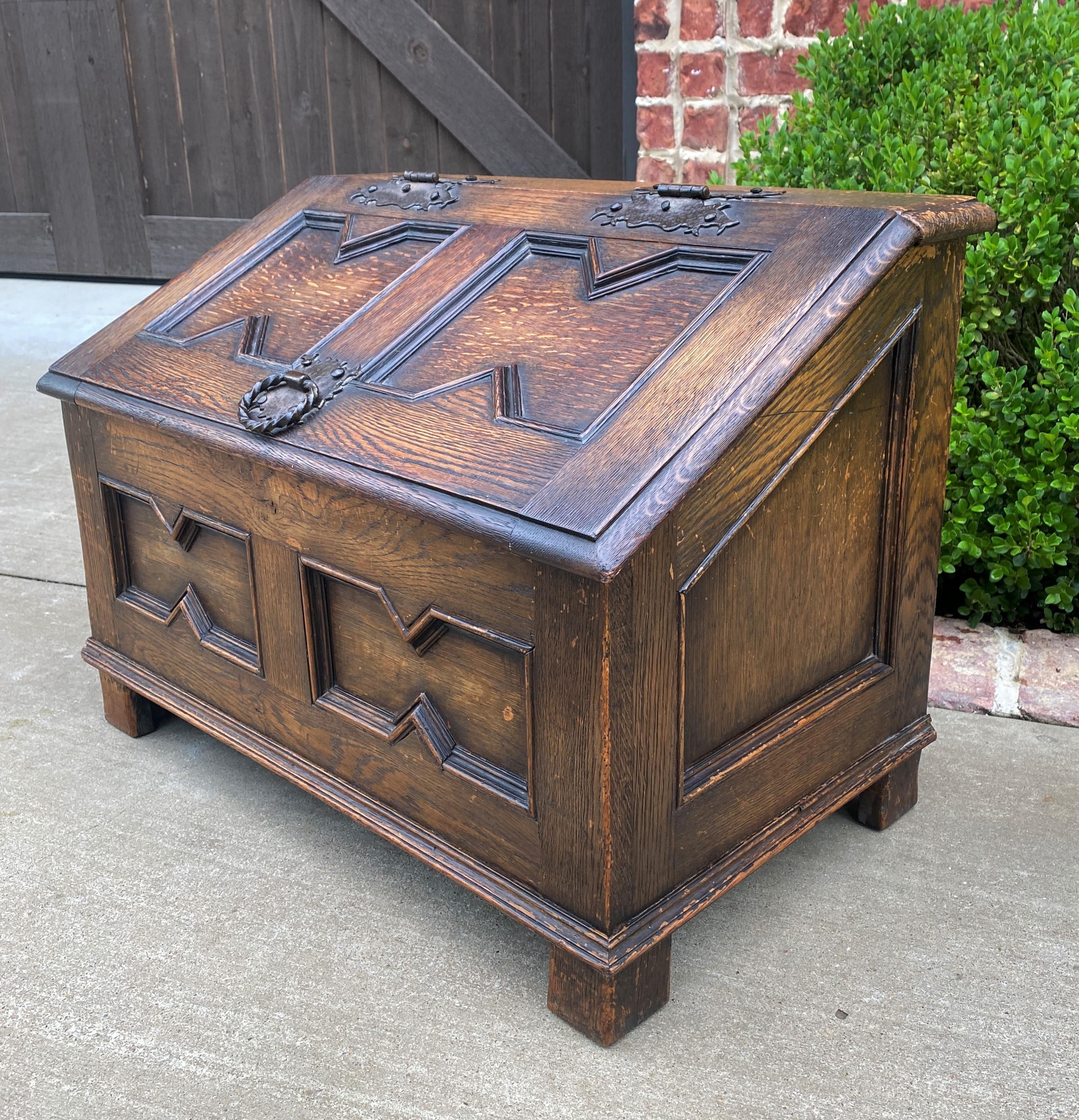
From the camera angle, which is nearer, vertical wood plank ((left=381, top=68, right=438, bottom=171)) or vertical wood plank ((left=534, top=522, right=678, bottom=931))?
vertical wood plank ((left=534, top=522, right=678, bottom=931))

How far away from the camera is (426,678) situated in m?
1.66

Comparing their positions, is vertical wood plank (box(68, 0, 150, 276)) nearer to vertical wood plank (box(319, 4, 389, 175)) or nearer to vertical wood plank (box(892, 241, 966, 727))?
vertical wood plank (box(319, 4, 389, 175))

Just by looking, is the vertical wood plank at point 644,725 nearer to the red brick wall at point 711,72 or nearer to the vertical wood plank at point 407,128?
the red brick wall at point 711,72

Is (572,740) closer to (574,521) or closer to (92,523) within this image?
(574,521)

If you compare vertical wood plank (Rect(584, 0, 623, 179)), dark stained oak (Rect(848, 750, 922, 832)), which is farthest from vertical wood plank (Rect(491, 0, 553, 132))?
dark stained oak (Rect(848, 750, 922, 832))

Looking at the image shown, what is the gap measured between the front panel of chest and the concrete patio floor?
19 centimetres

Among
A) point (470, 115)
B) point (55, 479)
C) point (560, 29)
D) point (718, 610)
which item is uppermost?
point (560, 29)

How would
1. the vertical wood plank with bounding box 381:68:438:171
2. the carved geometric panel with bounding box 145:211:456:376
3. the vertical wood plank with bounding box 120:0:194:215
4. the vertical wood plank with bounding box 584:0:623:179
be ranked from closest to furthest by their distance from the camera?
the carved geometric panel with bounding box 145:211:456:376
the vertical wood plank with bounding box 584:0:623:179
the vertical wood plank with bounding box 381:68:438:171
the vertical wood plank with bounding box 120:0:194:215

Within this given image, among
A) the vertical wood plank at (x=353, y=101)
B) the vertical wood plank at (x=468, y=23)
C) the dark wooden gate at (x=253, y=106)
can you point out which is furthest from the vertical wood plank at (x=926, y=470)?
the vertical wood plank at (x=353, y=101)

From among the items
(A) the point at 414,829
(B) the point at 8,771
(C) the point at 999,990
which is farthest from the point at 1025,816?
(B) the point at 8,771

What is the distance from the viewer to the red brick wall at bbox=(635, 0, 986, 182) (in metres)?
3.11

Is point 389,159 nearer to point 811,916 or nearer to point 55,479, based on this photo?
point 55,479

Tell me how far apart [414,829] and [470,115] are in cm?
318

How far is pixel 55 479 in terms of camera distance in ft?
12.2
